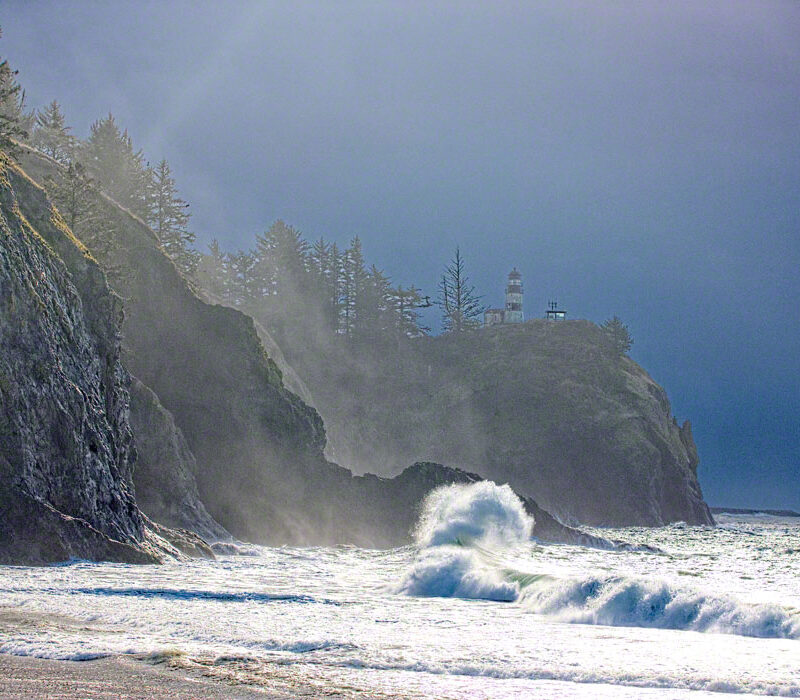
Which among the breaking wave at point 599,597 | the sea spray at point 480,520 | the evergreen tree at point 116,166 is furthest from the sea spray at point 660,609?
the evergreen tree at point 116,166

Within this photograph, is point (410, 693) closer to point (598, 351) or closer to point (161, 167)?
point (161, 167)

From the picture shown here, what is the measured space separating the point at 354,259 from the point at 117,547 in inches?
3726

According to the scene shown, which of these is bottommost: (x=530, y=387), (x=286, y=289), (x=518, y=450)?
(x=518, y=450)

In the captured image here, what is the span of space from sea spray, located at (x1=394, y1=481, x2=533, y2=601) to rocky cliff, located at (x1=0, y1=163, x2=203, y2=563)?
8.61 metres

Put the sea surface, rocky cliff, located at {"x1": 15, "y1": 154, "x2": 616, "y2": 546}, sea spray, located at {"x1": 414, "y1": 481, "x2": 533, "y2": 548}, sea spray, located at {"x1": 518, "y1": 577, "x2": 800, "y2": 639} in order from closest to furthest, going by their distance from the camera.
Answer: the sea surface → sea spray, located at {"x1": 518, "y1": 577, "x2": 800, "y2": 639} → sea spray, located at {"x1": 414, "y1": 481, "x2": 533, "y2": 548} → rocky cliff, located at {"x1": 15, "y1": 154, "x2": 616, "y2": 546}

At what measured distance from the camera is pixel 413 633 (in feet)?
47.5

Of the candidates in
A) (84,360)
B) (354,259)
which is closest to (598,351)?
(354,259)

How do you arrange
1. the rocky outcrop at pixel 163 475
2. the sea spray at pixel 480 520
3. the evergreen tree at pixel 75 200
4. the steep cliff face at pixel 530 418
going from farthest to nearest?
1. the steep cliff face at pixel 530 418
2. the evergreen tree at pixel 75 200
3. the sea spray at pixel 480 520
4. the rocky outcrop at pixel 163 475

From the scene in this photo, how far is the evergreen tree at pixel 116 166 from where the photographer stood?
67.8 m

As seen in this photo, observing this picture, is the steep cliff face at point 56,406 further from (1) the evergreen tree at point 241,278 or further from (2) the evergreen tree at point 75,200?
(1) the evergreen tree at point 241,278

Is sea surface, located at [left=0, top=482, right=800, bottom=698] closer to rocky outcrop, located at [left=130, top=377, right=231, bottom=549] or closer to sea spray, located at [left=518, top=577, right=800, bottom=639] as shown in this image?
sea spray, located at [left=518, top=577, right=800, bottom=639]

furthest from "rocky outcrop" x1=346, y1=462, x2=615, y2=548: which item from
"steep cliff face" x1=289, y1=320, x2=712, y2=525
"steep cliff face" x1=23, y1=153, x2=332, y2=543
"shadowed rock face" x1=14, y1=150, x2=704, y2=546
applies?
"steep cliff face" x1=289, y1=320, x2=712, y2=525

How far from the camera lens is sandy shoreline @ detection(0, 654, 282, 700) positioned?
9.27m

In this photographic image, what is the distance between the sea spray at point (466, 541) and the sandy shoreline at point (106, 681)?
11.6 metres
